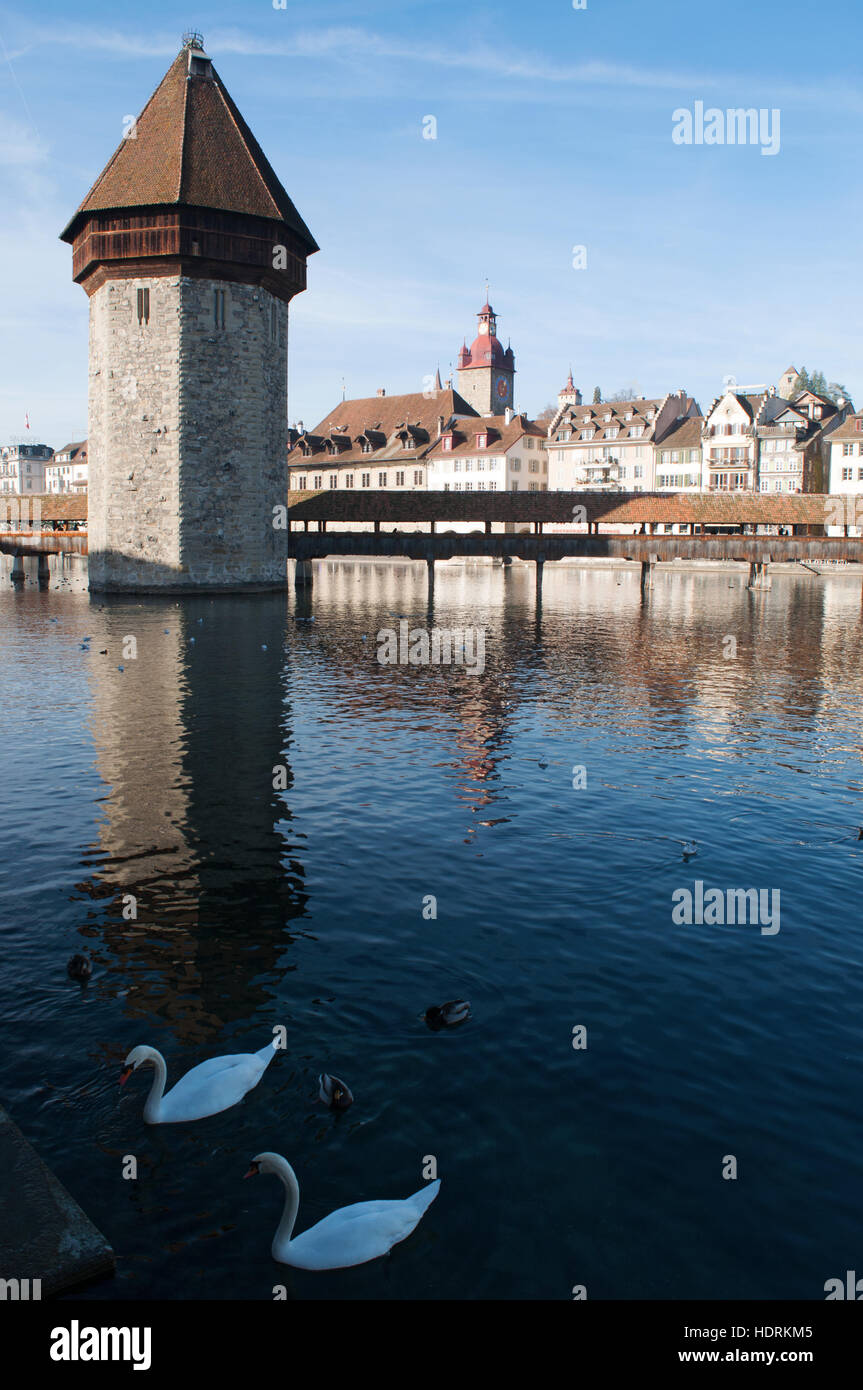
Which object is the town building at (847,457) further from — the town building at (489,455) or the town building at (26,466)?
the town building at (26,466)

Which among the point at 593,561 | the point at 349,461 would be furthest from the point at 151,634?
the point at 349,461

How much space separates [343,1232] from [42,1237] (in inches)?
63.1

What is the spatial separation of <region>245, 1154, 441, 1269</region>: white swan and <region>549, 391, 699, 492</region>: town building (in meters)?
96.2

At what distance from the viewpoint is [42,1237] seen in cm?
529

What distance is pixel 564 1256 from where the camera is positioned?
559 cm

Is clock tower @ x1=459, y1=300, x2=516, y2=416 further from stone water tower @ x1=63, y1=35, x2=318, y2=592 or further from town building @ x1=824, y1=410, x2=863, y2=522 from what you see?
stone water tower @ x1=63, y1=35, x2=318, y2=592

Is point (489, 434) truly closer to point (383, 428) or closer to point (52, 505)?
point (383, 428)

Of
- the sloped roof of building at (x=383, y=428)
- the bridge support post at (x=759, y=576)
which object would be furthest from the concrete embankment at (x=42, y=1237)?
the sloped roof of building at (x=383, y=428)

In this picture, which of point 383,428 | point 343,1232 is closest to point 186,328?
point 343,1232

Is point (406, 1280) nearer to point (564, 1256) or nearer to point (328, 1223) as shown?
point (328, 1223)

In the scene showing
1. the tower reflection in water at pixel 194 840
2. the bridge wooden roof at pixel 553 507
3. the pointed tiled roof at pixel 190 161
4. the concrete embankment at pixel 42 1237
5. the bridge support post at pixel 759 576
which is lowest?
the concrete embankment at pixel 42 1237

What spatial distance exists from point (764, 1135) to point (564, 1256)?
1.89 meters

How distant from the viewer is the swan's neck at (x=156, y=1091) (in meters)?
6.62

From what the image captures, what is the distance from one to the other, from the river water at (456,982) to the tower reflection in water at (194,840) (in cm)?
6
